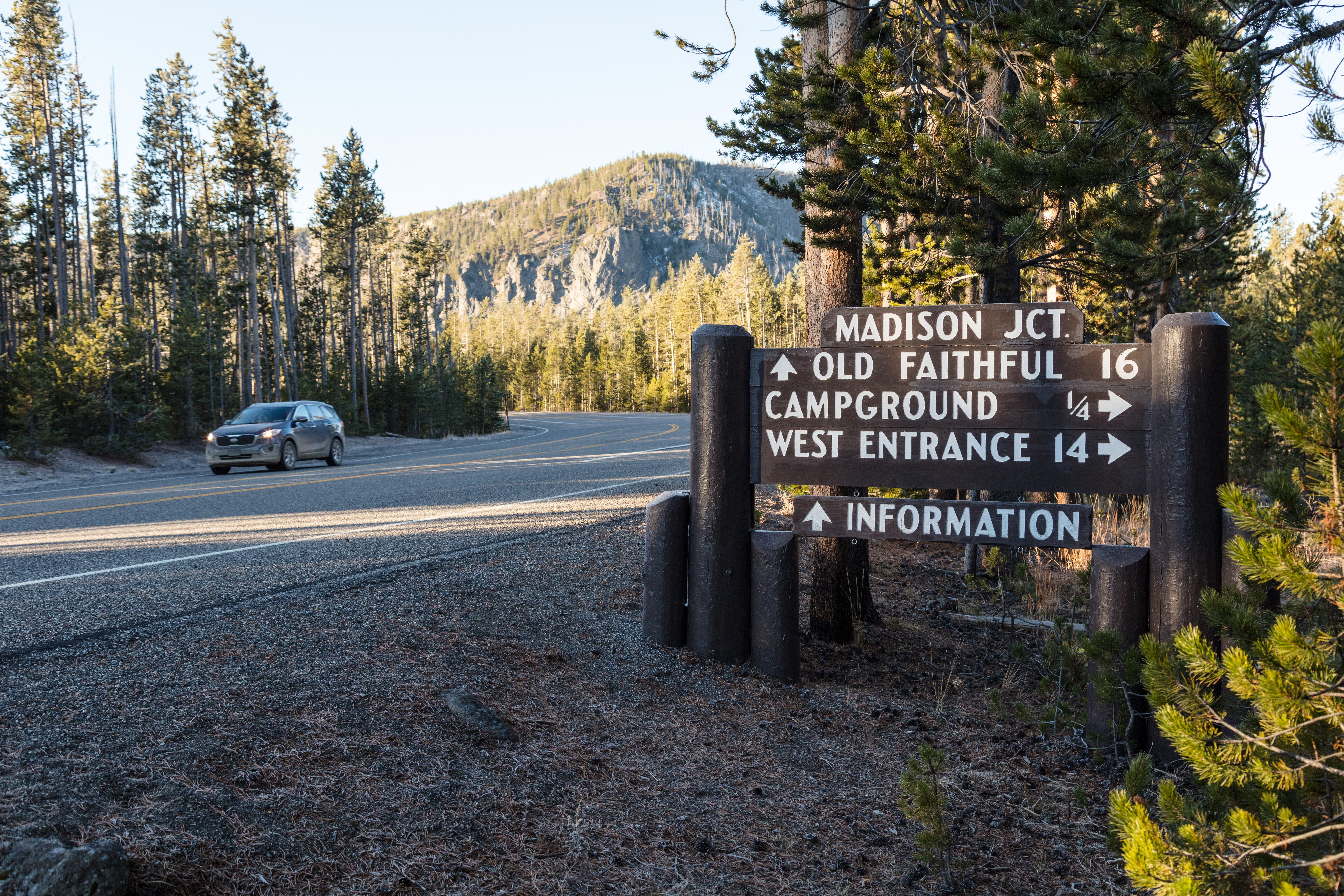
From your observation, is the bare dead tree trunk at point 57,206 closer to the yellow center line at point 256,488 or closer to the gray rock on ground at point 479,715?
the yellow center line at point 256,488

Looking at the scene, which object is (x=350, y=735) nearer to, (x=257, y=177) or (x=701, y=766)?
(x=701, y=766)

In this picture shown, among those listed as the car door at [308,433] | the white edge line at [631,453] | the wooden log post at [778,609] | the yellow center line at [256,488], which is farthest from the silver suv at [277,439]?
the wooden log post at [778,609]

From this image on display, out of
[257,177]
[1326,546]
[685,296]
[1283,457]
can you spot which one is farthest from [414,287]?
[1326,546]

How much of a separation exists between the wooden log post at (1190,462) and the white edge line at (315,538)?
6.77m

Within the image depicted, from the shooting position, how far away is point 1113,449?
4.13 metres

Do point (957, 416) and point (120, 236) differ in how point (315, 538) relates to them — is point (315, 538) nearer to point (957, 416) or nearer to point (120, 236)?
point (957, 416)

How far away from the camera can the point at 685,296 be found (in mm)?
87750

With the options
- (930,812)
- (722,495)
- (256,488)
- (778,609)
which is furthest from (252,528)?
(930,812)

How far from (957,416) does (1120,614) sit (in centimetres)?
121

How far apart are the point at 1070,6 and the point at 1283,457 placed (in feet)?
51.4

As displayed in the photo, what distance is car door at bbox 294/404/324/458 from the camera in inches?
711

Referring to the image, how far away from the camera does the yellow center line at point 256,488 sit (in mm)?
10477

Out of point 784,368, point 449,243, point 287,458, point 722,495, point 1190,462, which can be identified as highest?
point 449,243

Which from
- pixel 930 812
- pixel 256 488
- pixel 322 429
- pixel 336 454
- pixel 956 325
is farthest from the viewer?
pixel 336 454
